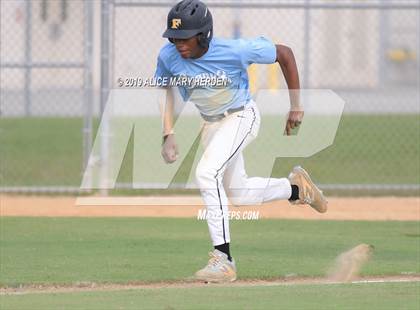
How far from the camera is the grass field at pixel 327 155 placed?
51.6ft

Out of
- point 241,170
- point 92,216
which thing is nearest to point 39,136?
point 92,216

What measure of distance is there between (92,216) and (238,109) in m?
3.93

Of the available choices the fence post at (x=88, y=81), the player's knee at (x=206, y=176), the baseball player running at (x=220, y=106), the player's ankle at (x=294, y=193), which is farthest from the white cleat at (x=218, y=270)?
the fence post at (x=88, y=81)

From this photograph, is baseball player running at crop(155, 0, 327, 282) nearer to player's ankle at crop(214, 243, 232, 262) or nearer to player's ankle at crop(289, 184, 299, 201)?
player's ankle at crop(214, 243, 232, 262)

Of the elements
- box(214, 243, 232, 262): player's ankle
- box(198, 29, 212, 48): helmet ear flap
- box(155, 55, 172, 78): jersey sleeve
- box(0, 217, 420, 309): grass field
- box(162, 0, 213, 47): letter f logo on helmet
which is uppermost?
box(162, 0, 213, 47): letter f logo on helmet

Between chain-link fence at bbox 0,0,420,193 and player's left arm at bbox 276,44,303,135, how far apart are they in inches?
203

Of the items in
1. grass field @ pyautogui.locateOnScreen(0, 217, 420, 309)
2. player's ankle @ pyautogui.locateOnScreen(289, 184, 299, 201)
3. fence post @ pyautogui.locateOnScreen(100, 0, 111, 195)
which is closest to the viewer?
grass field @ pyautogui.locateOnScreen(0, 217, 420, 309)

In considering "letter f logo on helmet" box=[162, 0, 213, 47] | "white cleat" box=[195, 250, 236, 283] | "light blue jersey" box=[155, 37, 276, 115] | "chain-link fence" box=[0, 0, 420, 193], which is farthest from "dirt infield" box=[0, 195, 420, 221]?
"letter f logo on helmet" box=[162, 0, 213, 47]

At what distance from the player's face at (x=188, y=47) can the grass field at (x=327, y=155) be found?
6.09 metres

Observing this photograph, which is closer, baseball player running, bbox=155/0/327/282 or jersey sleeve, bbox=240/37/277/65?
baseball player running, bbox=155/0/327/282

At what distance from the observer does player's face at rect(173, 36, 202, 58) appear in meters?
8.75

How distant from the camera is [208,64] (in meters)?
9.04

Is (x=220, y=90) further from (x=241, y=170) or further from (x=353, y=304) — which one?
(x=353, y=304)

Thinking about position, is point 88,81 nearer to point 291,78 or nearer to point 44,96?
point 291,78
